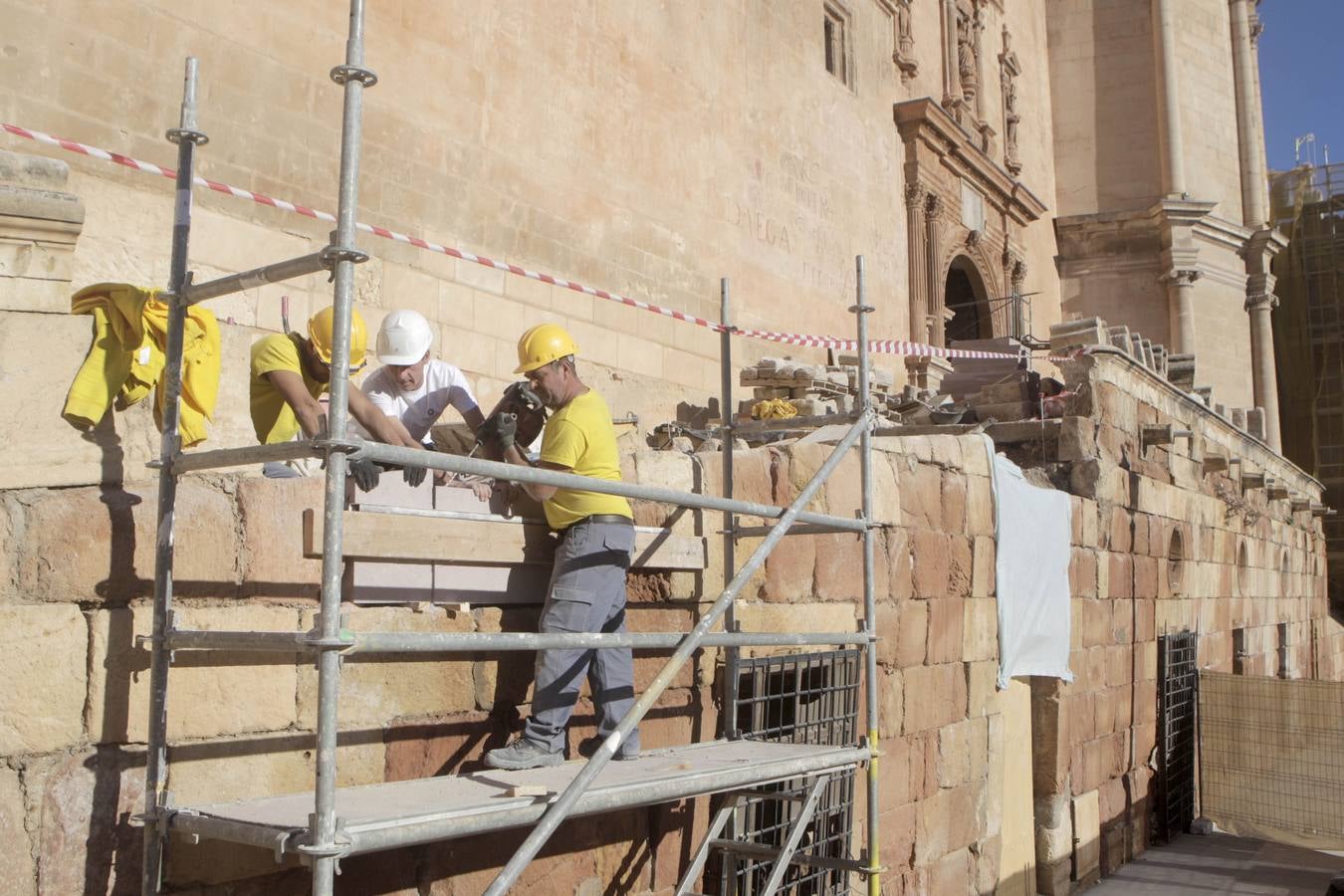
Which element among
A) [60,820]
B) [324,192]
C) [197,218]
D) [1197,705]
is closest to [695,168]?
[324,192]

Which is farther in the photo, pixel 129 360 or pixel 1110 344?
pixel 1110 344

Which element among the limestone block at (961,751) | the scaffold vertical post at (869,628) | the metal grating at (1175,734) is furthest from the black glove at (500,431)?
the metal grating at (1175,734)

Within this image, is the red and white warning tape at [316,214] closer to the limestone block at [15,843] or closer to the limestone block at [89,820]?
the limestone block at [89,820]

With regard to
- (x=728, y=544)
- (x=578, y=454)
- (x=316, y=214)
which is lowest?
(x=728, y=544)

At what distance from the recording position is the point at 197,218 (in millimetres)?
7855

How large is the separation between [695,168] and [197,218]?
22.1ft

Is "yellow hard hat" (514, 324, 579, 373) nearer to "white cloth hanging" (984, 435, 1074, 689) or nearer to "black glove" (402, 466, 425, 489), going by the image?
"black glove" (402, 466, 425, 489)

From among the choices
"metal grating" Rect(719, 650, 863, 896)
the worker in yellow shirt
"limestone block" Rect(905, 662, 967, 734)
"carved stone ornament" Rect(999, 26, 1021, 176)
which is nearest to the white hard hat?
the worker in yellow shirt

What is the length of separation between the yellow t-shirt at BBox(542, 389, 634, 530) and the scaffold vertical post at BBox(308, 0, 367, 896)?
1300mm

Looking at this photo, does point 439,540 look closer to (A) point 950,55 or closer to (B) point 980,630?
(B) point 980,630

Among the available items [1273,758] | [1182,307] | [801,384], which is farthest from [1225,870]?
[1182,307]

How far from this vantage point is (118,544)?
3.36 meters

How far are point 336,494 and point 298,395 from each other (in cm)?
110

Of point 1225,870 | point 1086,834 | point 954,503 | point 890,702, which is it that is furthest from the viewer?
point 1225,870
